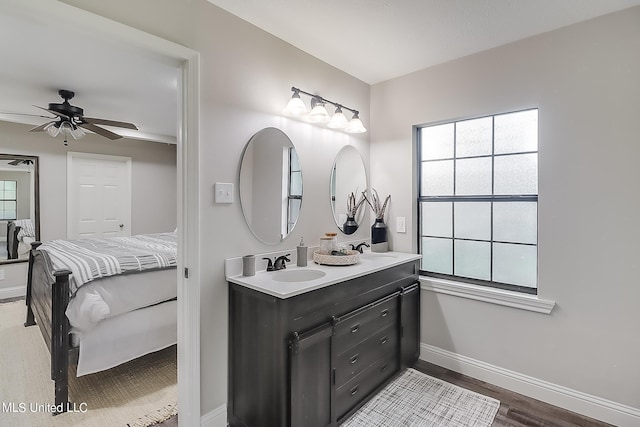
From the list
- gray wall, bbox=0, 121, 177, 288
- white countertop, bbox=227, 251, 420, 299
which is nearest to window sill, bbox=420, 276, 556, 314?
white countertop, bbox=227, 251, 420, 299

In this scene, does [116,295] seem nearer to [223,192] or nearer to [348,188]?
[223,192]

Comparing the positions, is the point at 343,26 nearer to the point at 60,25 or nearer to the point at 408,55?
the point at 408,55

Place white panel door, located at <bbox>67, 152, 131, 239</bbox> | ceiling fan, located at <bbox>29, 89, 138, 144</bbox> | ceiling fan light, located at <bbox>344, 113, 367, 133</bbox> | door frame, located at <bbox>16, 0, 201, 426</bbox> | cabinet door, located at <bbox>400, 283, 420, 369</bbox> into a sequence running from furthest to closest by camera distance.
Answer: white panel door, located at <bbox>67, 152, 131, 239</bbox>
ceiling fan, located at <bbox>29, 89, 138, 144</bbox>
ceiling fan light, located at <bbox>344, 113, 367, 133</bbox>
cabinet door, located at <bbox>400, 283, 420, 369</bbox>
door frame, located at <bbox>16, 0, 201, 426</bbox>

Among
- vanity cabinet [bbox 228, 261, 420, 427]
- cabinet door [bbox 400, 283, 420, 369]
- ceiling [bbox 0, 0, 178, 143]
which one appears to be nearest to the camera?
ceiling [bbox 0, 0, 178, 143]

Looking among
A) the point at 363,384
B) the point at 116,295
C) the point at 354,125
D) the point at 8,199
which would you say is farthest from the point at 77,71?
the point at 363,384

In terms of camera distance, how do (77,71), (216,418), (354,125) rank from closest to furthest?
(216,418) < (354,125) < (77,71)

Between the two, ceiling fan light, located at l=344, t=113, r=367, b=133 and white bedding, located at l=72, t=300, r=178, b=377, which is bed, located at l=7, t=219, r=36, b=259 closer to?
white bedding, located at l=72, t=300, r=178, b=377

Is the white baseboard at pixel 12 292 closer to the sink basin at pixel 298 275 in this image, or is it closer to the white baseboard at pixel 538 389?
the sink basin at pixel 298 275

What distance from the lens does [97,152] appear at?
4855mm

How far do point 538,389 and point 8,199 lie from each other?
6234 mm

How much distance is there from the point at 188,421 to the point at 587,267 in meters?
2.48

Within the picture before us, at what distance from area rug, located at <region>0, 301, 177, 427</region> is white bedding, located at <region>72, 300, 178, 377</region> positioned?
20 centimetres

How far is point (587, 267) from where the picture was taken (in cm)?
192

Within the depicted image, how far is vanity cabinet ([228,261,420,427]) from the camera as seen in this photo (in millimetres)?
1542
